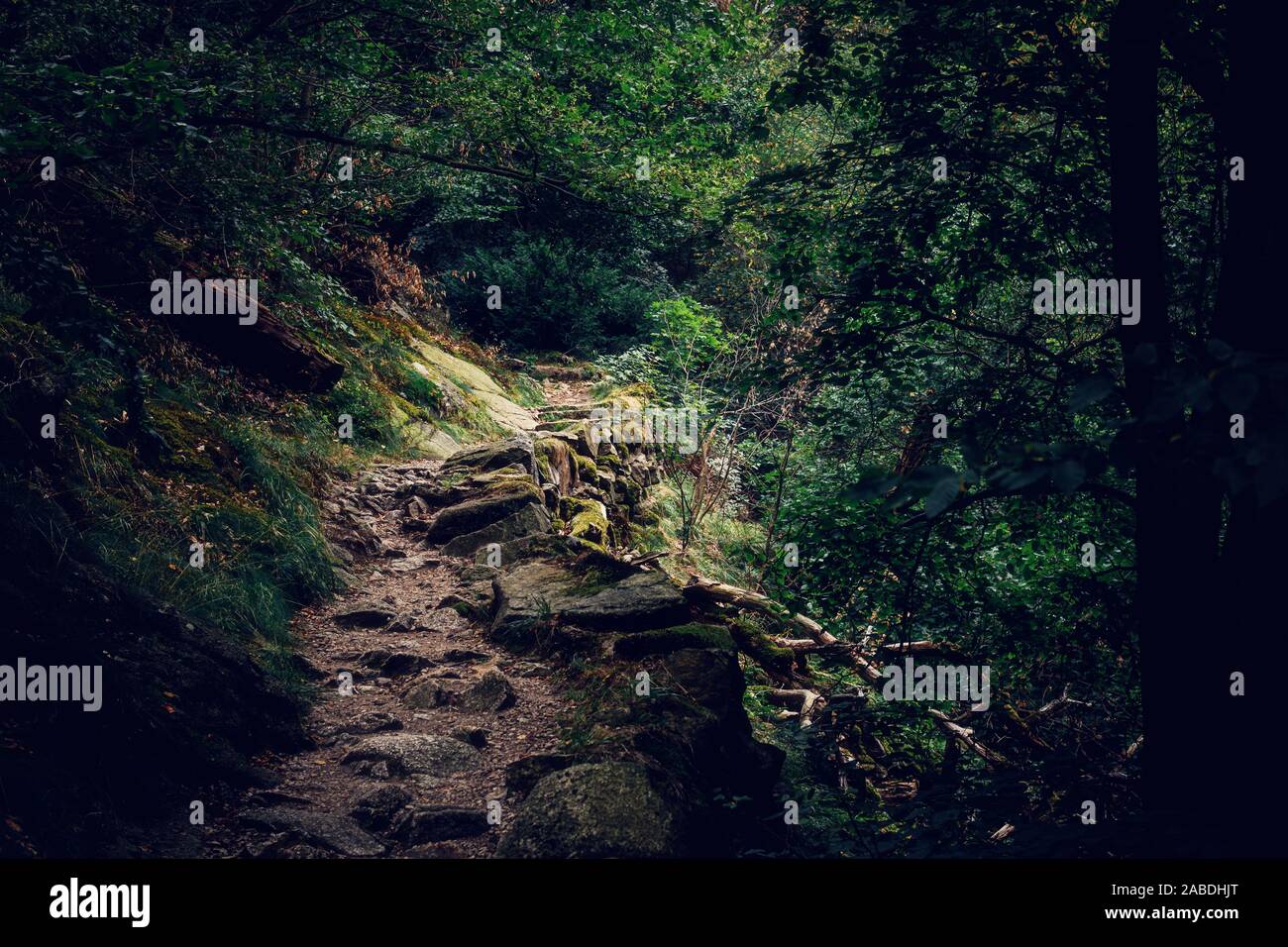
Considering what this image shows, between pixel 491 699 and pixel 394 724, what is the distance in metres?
0.69

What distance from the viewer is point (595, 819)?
4.17 m

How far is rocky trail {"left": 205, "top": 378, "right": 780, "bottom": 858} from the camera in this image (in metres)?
4.29

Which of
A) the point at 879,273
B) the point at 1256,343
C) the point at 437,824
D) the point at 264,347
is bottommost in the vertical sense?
the point at 437,824

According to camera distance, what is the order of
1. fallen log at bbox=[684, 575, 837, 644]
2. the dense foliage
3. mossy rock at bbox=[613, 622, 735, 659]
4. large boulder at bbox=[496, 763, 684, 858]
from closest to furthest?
the dense foliage, large boulder at bbox=[496, 763, 684, 858], mossy rock at bbox=[613, 622, 735, 659], fallen log at bbox=[684, 575, 837, 644]

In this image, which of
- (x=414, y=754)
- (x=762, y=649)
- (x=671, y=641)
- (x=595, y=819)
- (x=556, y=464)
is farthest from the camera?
(x=556, y=464)

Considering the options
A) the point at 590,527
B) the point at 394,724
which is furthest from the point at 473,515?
the point at 394,724

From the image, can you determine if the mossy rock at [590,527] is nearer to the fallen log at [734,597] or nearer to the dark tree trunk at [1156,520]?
the fallen log at [734,597]

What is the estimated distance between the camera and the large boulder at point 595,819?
4.07 metres

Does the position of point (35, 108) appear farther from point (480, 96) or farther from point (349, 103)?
point (349, 103)

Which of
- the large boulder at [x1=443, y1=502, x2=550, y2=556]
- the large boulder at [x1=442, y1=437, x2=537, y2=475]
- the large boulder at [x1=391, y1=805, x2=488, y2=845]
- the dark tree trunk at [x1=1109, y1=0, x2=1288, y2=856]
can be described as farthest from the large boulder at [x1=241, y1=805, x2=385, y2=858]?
the large boulder at [x1=442, y1=437, x2=537, y2=475]

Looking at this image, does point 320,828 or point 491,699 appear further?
point 491,699

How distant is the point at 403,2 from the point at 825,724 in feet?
20.7

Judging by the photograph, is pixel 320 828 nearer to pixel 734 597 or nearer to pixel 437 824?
pixel 437 824

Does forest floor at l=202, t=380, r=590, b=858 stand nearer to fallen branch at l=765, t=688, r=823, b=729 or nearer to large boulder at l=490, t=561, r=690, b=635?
large boulder at l=490, t=561, r=690, b=635
